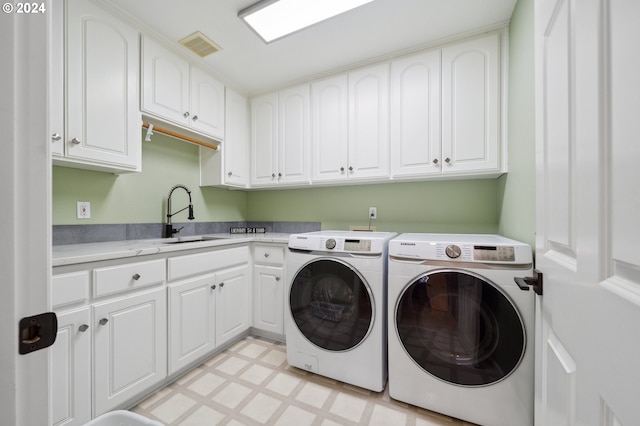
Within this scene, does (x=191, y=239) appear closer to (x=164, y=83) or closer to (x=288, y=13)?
(x=164, y=83)

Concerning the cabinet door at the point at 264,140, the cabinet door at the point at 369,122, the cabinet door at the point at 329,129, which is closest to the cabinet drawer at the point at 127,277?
the cabinet door at the point at 264,140

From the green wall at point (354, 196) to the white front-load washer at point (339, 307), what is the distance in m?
0.76

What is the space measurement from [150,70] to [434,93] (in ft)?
6.79

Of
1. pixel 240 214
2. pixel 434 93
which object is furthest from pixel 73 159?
pixel 434 93

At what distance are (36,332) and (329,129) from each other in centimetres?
214

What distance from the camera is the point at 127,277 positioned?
1.37 metres

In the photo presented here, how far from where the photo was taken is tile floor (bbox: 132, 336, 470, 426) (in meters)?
1.36

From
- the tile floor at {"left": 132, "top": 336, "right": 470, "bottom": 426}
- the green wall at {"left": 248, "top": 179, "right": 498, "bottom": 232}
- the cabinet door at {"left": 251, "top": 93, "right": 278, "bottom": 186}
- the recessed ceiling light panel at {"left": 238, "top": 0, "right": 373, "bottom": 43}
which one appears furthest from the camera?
the cabinet door at {"left": 251, "top": 93, "right": 278, "bottom": 186}

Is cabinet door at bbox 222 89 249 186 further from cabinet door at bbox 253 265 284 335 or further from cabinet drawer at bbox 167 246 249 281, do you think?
cabinet door at bbox 253 265 284 335

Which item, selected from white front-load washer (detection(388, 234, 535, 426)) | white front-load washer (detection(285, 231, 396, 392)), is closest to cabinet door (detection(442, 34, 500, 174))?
white front-load washer (detection(388, 234, 535, 426))

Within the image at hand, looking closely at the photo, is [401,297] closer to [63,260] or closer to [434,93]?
[434,93]

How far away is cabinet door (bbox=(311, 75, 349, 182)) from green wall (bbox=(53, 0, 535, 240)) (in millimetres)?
339

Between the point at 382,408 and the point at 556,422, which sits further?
the point at 382,408

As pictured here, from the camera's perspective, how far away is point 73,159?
142 cm
